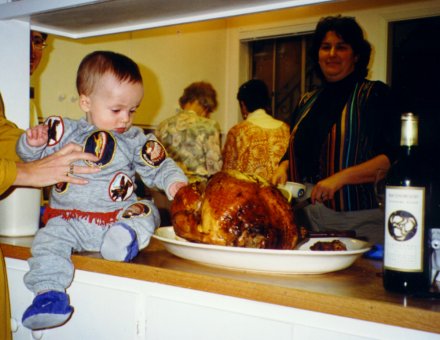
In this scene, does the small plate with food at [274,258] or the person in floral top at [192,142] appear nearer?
the small plate with food at [274,258]

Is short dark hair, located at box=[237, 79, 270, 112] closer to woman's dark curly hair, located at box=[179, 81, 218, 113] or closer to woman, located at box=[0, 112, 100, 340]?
woman's dark curly hair, located at box=[179, 81, 218, 113]

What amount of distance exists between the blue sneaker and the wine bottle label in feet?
1.97

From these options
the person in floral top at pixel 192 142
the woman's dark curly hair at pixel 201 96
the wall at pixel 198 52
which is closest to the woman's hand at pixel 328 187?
the person in floral top at pixel 192 142

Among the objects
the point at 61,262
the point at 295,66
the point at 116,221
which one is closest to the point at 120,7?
the point at 116,221

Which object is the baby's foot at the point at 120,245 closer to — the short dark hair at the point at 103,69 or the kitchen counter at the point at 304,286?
the kitchen counter at the point at 304,286

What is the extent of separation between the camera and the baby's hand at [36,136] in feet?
3.57

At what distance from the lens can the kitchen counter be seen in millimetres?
672

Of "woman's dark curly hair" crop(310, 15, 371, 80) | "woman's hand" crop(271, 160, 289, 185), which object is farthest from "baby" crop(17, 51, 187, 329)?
"woman's dark curly hair" crop(310, 15, 371, 80)

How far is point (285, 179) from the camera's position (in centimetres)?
196

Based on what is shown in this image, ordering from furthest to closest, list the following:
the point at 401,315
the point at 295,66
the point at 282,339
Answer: the point at 295,66
the point at 282,339
the point at 401,315

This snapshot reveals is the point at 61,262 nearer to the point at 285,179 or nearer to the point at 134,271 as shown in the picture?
the point at 134,271

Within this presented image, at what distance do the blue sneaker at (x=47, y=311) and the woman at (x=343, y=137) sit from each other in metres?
1.03

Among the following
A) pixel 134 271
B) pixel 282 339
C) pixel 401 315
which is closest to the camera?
pixel 401 315

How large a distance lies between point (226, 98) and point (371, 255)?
5.13 meters
